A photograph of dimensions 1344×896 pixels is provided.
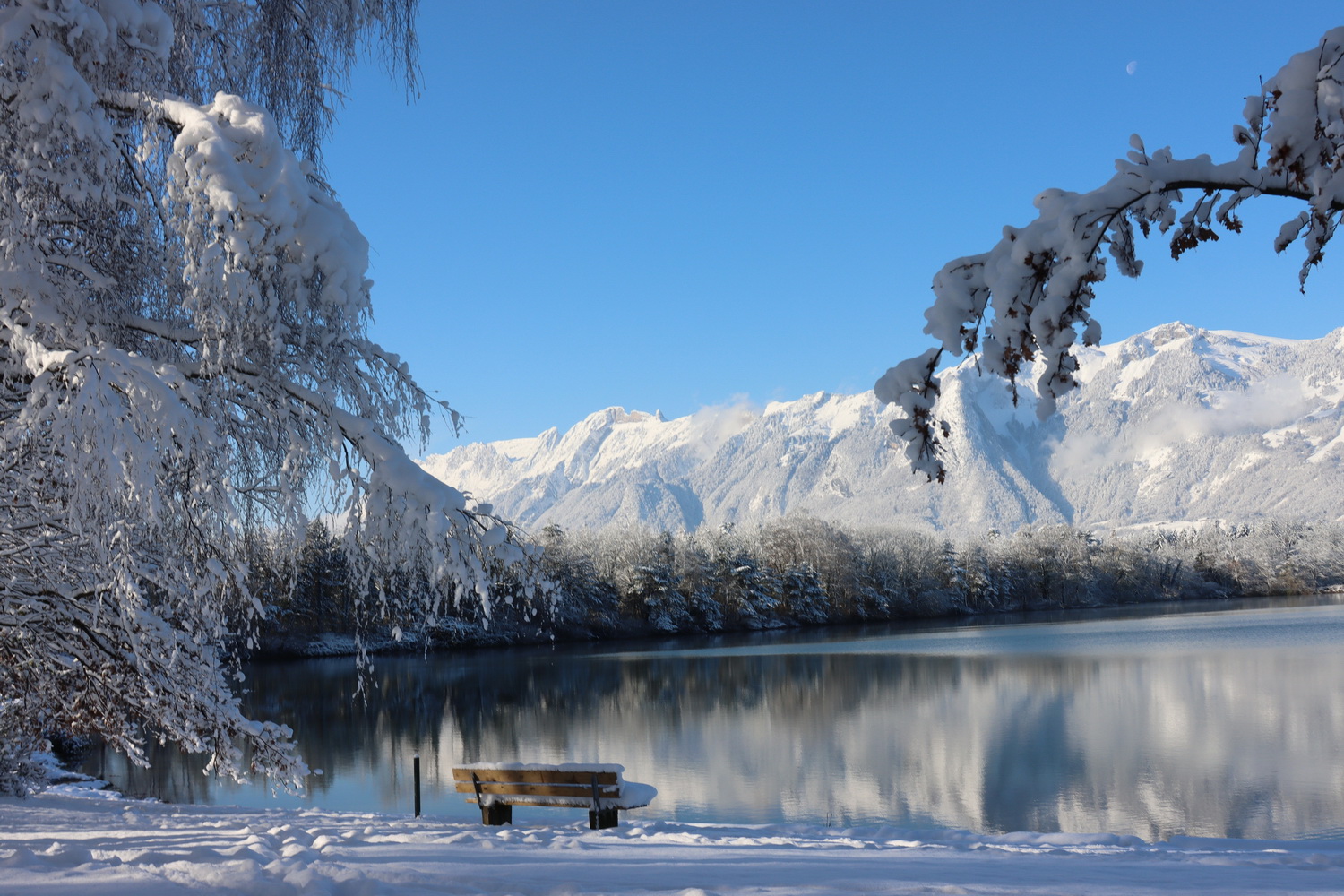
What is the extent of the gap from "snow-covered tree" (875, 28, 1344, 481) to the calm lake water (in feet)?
34.4

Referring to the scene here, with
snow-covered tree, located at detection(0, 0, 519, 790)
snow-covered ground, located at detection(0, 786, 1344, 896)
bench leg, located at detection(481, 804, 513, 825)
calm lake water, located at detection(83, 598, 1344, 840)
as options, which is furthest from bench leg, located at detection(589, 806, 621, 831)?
snow-covered tree, located at detection(0, 0, 519, 790)

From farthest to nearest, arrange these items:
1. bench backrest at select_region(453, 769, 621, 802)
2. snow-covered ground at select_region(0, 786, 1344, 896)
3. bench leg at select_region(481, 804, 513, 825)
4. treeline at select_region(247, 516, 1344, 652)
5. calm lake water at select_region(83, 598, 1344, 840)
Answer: treeline at select_region(247, 516, 1344, 652), calm lake water at select_region(83, 598, 1344, 840), bench leg at select_region(481, 804, 513, 825), bench backrest at select_region(453, 769, 621, 802), snow-covered ground at select_region(0, 786, 1344, 896)

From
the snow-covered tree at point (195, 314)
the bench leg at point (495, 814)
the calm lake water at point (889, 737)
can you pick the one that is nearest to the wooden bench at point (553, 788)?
the bench leg at point (495, 814)

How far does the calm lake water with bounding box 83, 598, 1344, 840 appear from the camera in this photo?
1295cm

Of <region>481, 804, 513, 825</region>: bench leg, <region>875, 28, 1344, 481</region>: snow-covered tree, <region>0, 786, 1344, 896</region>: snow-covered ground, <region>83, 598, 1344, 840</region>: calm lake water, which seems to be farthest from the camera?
<region>83, 598, 1344, 840</region>: calm lake water

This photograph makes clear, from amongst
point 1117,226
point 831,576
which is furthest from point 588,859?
point 831,576

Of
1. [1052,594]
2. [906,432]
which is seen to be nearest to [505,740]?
[906,432]

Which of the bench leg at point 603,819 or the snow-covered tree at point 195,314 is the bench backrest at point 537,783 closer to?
the bench leg at point 603,819

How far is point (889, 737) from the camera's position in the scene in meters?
18.7

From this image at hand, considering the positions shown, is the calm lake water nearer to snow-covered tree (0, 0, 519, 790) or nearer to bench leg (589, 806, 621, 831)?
bench leg (589, 806, 621, 831)

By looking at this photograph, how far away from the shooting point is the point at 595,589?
5772 cm

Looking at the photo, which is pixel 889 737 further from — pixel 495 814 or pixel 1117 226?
pixel 1117 226

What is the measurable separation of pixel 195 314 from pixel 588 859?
14.9ft

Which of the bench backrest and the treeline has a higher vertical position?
the treeline
